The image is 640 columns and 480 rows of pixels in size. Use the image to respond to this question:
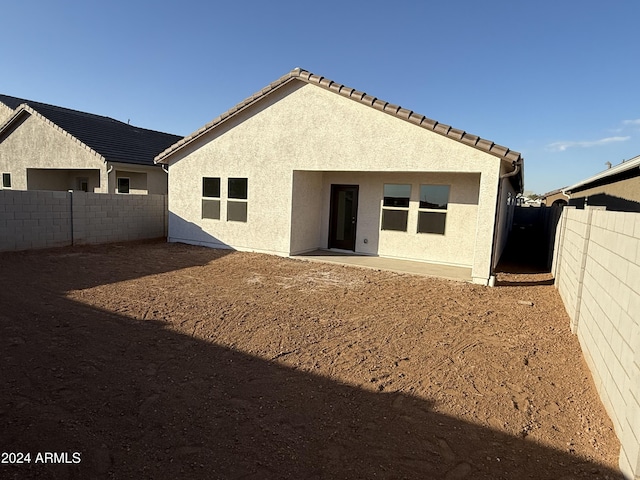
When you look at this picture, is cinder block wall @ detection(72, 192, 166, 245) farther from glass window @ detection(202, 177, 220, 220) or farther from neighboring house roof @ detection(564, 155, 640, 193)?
neighboring house roof @ detection(564, 155, 640, 193)

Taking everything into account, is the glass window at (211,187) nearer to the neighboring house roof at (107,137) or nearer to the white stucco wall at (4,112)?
the neighboring house roof at (107,137)

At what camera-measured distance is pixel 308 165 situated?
11586mm

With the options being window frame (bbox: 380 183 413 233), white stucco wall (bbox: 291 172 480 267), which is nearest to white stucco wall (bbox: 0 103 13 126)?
white stucco wall (bbox: 291 172 480 267)

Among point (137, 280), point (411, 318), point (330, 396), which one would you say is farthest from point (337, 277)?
point (330, 396)

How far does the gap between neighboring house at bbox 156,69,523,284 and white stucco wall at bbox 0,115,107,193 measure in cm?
613

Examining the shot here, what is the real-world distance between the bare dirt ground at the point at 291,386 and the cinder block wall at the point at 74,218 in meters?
4.89

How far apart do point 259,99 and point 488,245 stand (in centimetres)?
772

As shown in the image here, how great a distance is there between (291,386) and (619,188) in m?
14.3

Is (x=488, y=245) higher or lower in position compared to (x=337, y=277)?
higher

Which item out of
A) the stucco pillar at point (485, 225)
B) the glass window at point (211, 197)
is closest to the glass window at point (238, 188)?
the glass window at point (211, 197)

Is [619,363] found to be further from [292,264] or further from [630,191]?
[630,191]

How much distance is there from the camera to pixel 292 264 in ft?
36.8

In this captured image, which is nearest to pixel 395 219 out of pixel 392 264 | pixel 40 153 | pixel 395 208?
pixel 395 208

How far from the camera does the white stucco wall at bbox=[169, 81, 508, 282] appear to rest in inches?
383
